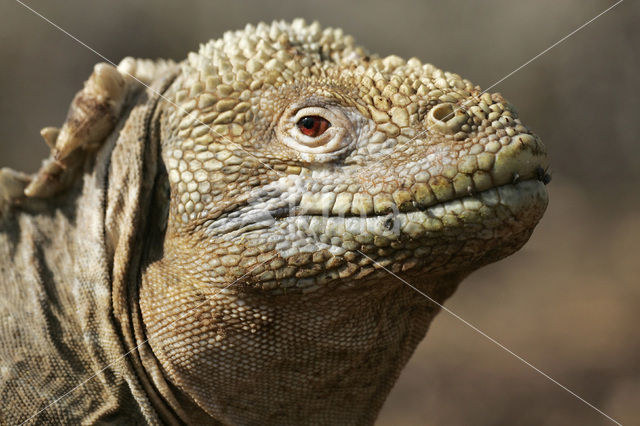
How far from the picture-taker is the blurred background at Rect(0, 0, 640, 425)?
12.3m

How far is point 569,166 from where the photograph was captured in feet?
52.6

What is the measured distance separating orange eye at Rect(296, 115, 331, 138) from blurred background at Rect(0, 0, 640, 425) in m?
8.63

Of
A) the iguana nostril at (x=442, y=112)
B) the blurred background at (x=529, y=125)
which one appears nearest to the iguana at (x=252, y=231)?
the iguana nostril at (x=442, y=112)

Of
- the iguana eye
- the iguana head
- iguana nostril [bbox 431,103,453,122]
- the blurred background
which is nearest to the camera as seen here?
the iguana head

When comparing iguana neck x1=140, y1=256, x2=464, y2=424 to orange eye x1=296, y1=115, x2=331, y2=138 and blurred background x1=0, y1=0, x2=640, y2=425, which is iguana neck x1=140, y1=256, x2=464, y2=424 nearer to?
orange eye x1=296, y1=115, x2=331, y2=138

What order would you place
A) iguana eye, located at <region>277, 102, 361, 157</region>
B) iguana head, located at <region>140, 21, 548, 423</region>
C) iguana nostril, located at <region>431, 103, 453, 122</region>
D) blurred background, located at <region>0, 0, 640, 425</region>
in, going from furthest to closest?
blurred background, located at <region>0, 0, 640, 425</region>, iguana eye, located at <region>277, 102, 361, 157</region>, iguana nostril, located at <region>431, 103, 453, 122</region>, iguana head, located at <region>140, 21, 548, 423</region>

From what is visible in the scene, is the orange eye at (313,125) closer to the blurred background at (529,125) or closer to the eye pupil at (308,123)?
the eye pupil at (308,123)

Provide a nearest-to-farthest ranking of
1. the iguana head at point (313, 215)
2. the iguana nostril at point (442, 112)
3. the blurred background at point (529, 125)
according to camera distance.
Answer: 1. the iguana head at point (313, 215)
2. the iguana nostril at point (442, 112)
3. the blurred background at point (529, 125)

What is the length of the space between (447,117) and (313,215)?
0.76 meters

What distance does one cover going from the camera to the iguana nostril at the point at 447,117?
3465 mm

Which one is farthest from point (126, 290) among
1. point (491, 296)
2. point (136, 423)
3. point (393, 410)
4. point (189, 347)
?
point (491, 296)

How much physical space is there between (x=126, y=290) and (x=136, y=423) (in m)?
0.70

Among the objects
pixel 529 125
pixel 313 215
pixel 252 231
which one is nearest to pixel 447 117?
pixel 313 215

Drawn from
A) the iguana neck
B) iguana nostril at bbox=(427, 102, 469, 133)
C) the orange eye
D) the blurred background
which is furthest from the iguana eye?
the blurred background
